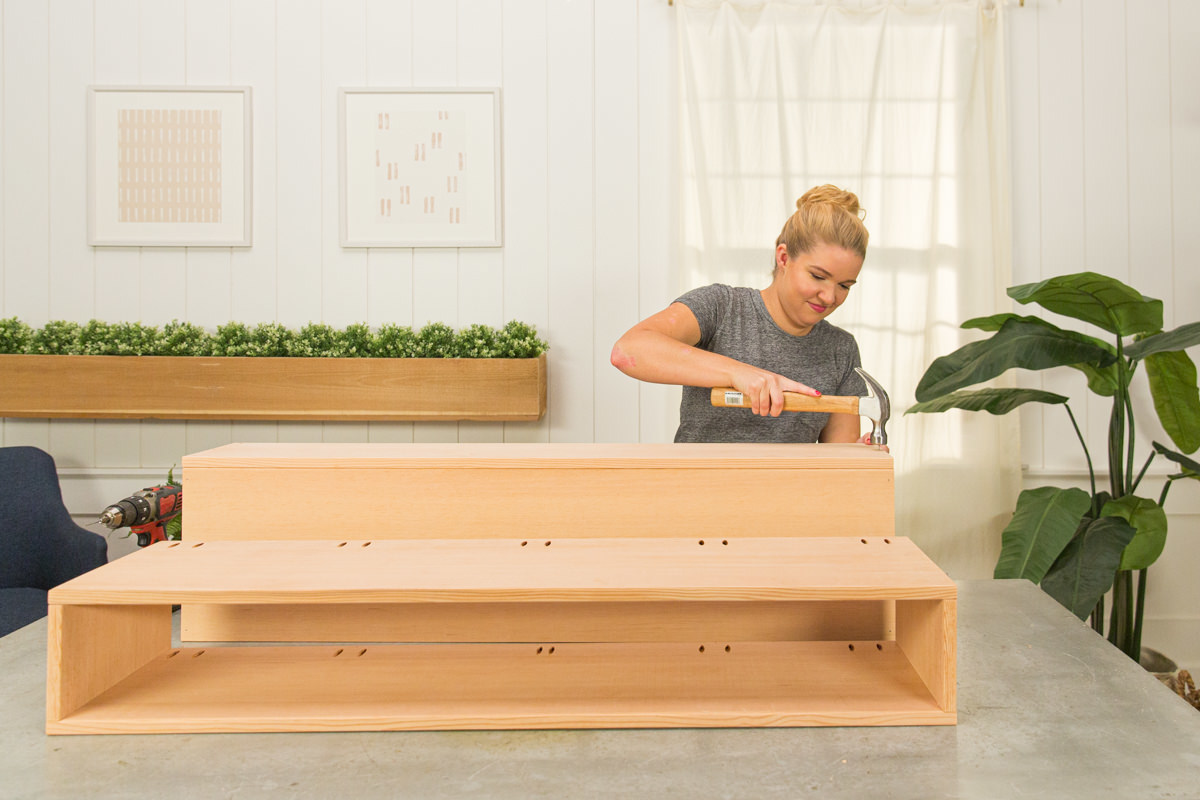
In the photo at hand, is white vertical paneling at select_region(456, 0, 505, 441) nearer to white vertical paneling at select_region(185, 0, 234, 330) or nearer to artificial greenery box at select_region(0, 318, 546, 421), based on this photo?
artificial greenery box at select_region(0, 318, 546, 421)

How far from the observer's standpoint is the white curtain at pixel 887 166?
292 centimetres

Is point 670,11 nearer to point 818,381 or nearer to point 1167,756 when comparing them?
point 818,381

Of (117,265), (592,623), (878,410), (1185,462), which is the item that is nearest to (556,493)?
(592,623)

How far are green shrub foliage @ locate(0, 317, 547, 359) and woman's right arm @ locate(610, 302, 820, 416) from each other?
1.15 meters

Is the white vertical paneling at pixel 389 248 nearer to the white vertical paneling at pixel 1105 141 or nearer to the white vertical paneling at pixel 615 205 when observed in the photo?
the white vertical paneling at pixel 615 205

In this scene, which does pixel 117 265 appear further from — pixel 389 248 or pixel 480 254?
pixel 480 254

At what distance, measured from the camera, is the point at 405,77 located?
299 cm

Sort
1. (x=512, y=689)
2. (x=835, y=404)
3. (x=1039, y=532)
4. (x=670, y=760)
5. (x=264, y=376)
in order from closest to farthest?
(x=670, y=760), (x=512, y=689), (x=835, y=404), (x=1039, y=532), (x=264, y=376)

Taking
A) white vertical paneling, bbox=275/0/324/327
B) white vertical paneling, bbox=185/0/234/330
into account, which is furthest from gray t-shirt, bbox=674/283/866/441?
white vertical paneling, bbox=185/0/234/330

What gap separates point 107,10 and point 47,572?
6.66 ft

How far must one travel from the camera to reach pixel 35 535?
263 centimetres

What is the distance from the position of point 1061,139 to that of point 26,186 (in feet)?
12.6

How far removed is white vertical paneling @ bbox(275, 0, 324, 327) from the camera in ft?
9.78

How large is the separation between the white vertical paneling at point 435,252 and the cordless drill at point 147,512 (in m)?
0.84
